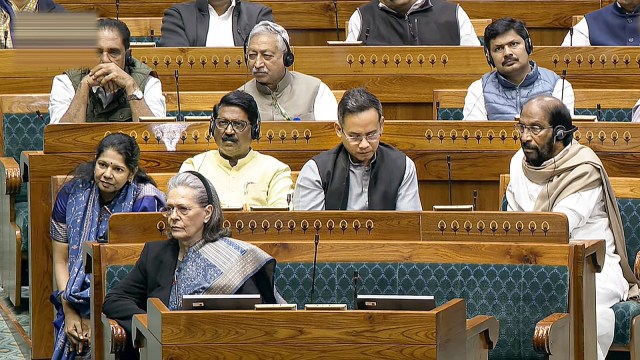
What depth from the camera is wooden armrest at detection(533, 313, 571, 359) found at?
92.7 inches

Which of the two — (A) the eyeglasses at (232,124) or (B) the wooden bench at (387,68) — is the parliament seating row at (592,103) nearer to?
(B) the wooden bench at (387,68)

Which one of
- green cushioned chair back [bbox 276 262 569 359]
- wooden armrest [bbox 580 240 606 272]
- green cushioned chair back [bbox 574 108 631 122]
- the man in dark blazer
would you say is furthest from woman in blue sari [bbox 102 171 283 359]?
the man in dark blazer

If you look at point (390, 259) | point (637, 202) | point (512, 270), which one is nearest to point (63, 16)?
point (390, 259)

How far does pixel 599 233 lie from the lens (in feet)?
8.88

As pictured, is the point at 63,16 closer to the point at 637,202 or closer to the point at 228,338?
the point at 228,338

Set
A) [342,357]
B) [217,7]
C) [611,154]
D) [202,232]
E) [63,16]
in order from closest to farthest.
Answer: [342,357] < [202,232] < [63,16] < [611,154] < [217,7]

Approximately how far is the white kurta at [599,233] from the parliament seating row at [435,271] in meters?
0.19

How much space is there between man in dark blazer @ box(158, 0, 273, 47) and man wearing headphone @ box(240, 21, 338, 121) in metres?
0.50

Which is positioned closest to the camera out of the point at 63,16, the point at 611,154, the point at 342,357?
the point at 342,357

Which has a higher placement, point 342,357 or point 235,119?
point 235,119

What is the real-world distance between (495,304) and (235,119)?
617 mm

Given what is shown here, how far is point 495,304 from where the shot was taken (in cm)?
247

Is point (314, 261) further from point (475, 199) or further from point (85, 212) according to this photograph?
point (475, 199)

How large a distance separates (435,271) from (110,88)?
3.28 ft
